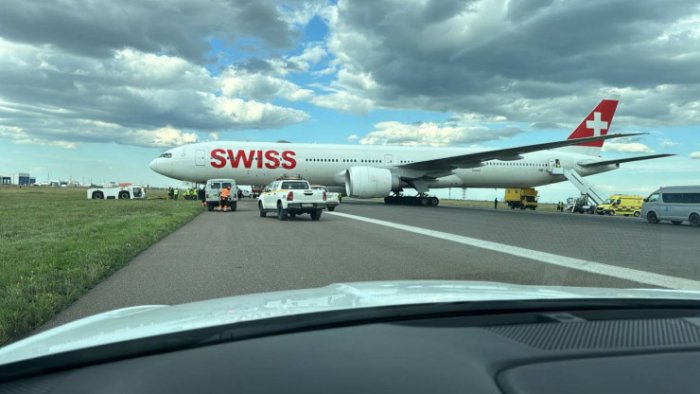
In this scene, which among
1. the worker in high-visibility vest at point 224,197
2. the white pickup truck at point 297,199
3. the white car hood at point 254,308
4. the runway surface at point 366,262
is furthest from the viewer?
the worker in high-visibility vest at point 224,197

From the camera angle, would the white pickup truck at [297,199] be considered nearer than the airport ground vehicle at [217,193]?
Yes

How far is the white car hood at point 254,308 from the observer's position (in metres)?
1.93

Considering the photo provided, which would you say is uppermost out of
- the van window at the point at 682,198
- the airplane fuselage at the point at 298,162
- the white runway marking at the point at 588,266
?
the airplane fuselage at the point at 298,162

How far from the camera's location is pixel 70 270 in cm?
779

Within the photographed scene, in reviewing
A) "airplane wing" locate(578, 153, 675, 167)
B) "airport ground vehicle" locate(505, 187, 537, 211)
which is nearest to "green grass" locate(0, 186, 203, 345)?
"airplane wing" locate(578, 153, 675, 167)

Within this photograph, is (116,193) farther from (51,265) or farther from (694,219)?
(694,219)

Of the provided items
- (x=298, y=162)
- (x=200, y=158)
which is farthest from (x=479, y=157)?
(x=200, y=158)

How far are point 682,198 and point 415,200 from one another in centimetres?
1747

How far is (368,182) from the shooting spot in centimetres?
3212

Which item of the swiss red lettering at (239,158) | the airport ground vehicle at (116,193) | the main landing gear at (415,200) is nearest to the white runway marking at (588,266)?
the swiss red lettering at (239,158)

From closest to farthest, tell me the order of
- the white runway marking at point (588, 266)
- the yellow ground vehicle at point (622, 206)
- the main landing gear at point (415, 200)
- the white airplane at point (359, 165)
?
the white runway marking at point (588, 266) → the white airplane at point (359, 165) → the main landing gear at point (415, 200) → the yellow ground vehicle at point (622, 206)

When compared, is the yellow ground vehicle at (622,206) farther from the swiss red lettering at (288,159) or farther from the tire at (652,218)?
the swiss red lettering at (288,159)

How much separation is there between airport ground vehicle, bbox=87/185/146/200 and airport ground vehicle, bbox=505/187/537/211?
1465 inches

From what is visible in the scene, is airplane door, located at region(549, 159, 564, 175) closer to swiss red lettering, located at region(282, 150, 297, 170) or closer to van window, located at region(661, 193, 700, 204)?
van window, located at region(661, 193, 700, 204)
